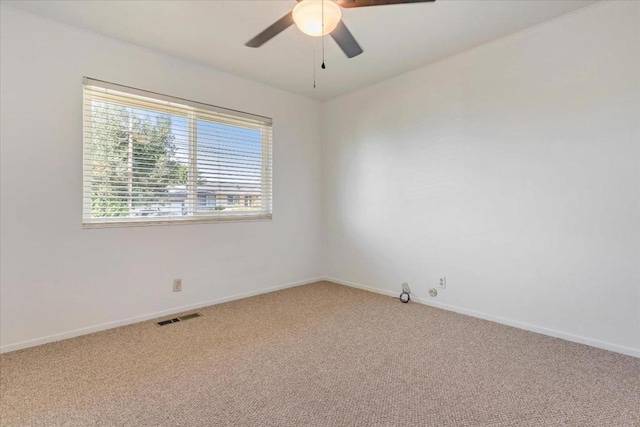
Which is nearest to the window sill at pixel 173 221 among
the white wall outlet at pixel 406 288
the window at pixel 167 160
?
the window at pixel 167 160

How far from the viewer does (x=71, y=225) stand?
8.69 feet

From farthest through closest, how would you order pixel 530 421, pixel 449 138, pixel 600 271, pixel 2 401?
1. pixel 449 138
2. pixel 600 271
3. pixel 2 401
4. pixel 530 421

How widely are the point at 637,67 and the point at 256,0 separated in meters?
2.71

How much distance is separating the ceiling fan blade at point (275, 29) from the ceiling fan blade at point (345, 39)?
279 millimetres

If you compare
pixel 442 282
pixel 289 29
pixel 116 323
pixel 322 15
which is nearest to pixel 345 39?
pixel 322 15

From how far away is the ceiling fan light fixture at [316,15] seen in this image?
5.47 ft

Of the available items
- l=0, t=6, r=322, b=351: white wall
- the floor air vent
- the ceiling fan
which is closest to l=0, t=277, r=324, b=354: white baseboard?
l=0, t=6, r=322, b=351: white wall

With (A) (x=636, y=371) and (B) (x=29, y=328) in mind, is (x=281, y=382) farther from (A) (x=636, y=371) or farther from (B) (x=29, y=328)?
(A) (x=636, y=371)

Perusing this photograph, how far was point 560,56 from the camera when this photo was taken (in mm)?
2570

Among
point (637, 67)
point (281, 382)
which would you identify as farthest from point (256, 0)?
point (637, 67)

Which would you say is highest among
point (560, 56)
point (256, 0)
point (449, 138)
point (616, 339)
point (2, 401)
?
point (256, 0)

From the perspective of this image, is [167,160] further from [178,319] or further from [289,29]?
[289,29]

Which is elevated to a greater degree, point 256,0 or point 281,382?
point 256,0

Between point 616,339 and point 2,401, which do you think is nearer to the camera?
point 2,401
